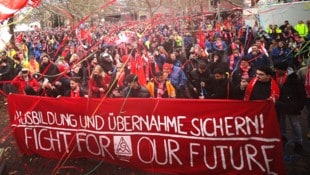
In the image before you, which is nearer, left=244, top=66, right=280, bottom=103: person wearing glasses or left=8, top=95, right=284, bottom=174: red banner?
left=8, top=95, right=284, bottom=174: red banner

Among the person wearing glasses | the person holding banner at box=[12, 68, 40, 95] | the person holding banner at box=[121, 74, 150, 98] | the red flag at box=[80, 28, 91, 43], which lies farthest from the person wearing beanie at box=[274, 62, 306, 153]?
the red flag at box=[80, 28, 91, 43]

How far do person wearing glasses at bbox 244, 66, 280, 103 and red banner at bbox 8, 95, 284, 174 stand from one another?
28.0 inches

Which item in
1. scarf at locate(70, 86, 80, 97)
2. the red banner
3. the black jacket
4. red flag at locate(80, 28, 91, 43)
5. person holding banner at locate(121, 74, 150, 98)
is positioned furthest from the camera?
red flag at locate(80, 28, 91, 43)

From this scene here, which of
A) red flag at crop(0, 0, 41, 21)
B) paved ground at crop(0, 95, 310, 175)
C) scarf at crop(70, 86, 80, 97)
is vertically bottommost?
paved ground at crop(0, 95, 310, 175)

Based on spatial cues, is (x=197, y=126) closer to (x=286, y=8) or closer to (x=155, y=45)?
(x=155, y=45)

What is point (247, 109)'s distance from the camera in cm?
511

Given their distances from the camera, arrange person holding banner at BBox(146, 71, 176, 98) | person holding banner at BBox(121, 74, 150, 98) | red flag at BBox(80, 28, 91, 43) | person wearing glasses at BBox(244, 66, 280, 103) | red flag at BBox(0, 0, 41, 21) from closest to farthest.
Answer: red flag at BBox(0, 0, 41, 21) → person wearing glasses at BBox(244, 66, 280, 103) → person holding banner at BBox(121, 74, 150, 98) → person holding banner at BBox(146, 71, 176, 98) → red flag at BBox(80, 28, 91, 43)

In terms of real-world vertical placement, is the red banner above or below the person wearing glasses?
below

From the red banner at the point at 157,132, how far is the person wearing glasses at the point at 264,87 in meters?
0.71

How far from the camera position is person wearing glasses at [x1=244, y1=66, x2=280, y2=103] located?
5672mm

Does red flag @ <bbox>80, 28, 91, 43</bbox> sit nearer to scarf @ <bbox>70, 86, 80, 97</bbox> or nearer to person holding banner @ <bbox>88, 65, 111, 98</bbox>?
person holding banner @ <bbox>88, 65, 111, 98</bbox>

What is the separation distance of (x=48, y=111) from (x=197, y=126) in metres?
2.84

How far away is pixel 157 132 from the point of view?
577 centimetres

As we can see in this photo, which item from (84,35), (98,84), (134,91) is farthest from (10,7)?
(84,35)
